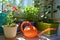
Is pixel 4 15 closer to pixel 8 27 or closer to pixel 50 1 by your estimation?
pixel 8 27

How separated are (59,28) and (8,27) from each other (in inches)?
24.7

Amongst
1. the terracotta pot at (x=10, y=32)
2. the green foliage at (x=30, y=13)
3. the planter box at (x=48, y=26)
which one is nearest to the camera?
the terracotta pot at (x=10, y=32)

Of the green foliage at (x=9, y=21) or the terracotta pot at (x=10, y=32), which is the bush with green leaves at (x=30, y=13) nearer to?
the green foliage at (x=9, y=21)

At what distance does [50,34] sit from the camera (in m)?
1.47

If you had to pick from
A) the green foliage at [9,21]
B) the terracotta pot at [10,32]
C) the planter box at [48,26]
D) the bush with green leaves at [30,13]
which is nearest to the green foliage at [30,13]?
the bush with green leaves at [30,13]

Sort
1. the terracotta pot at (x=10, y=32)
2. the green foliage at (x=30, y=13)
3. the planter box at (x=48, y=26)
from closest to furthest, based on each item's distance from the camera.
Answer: the terracotta pot at (x=10, y=32)
the planter box at (x=48, y=26)
the green foliage at (x=30, y=13)

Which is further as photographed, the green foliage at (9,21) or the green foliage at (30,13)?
the green foliage at (30,13)

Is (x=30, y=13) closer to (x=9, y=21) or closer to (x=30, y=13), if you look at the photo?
(x=30, y=13)

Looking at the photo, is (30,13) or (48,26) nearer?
(48,26)

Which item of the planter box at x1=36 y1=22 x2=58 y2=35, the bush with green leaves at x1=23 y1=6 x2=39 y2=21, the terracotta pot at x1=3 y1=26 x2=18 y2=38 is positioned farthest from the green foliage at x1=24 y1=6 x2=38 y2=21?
the terracotta pot at x1=3 y1=26 x2=18 y2=38

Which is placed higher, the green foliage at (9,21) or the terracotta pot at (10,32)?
the green foliage at (9,21)

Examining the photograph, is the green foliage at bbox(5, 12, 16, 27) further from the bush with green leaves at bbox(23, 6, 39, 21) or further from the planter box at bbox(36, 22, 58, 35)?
the planter box at bbox(36, 22, 58, 35)

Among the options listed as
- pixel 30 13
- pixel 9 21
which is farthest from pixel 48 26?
pixel 9 21

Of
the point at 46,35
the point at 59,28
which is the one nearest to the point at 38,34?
the point at 46,35
